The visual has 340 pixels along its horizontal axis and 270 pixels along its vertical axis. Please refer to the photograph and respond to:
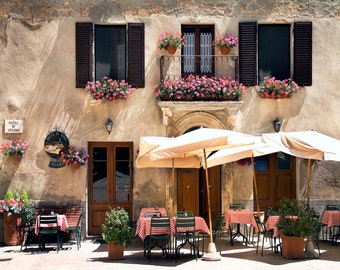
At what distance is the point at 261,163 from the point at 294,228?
4.33 m

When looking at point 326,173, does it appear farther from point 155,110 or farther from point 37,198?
point 37,198

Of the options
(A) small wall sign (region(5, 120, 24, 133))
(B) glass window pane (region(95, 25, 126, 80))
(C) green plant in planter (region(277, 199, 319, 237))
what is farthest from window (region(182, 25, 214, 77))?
(C) green plant in planter (region(277, 199, 319, 237))

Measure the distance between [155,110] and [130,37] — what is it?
1982 mm

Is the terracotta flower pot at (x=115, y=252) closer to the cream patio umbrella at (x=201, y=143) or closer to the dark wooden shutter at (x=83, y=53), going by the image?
the cream patio umbrella at (x=201, y=143)

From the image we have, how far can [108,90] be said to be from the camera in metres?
14.9

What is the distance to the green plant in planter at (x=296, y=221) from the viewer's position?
456 inches

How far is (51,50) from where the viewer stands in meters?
15.2

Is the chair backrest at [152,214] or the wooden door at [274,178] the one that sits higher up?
the wooden door at [274,178]

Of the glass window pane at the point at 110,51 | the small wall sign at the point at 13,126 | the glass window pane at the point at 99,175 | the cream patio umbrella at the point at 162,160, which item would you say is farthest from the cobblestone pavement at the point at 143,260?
the glass window pane at the point at 110,51

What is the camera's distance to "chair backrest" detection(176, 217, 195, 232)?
12.1 meters

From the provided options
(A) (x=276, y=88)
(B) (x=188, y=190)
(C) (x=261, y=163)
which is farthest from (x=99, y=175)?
(A) (x=276, y=88)

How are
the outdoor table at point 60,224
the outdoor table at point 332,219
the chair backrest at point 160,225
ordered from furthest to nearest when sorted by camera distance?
the outdoor table at point 332,219 → the outdoor table at point 60,224 → the chair backrest at point 160,225

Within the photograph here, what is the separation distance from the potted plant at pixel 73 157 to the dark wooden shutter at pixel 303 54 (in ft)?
19.2

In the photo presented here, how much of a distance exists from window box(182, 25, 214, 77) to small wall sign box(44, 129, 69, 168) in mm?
3564
